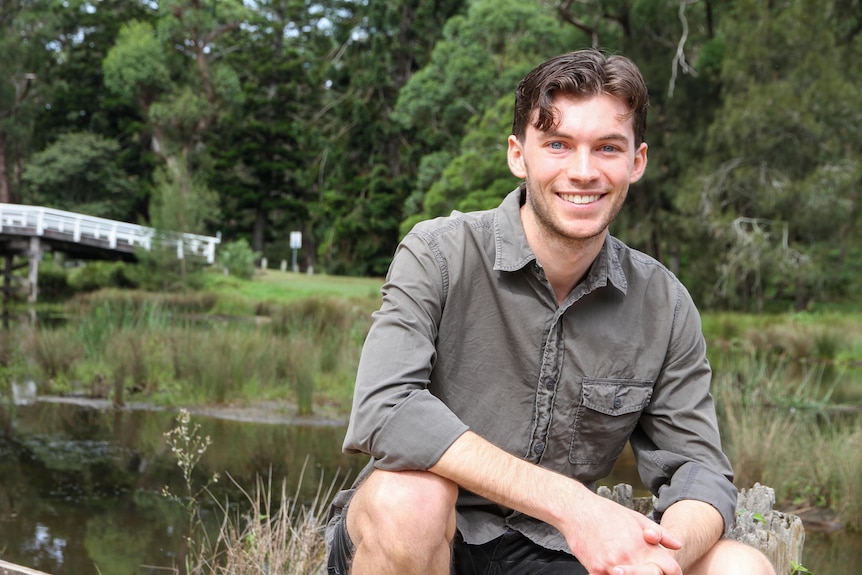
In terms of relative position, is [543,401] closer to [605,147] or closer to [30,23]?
[605,147]

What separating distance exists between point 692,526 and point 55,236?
63.2 feet

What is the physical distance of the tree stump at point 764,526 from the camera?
1.93m

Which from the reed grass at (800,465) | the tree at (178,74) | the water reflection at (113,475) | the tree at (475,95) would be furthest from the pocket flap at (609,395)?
the tree at (178,74)

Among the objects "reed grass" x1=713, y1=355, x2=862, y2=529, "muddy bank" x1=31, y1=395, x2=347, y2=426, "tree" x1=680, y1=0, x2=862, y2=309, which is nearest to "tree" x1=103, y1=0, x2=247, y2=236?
"tree" x1=680, y1=0, x2=862, y2=309

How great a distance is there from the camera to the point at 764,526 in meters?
2.02

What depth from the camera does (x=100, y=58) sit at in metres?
28.2

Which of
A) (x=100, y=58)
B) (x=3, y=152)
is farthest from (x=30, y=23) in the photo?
(x=3, y=152)

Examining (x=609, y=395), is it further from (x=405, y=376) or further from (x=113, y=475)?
(x=113, y=475)

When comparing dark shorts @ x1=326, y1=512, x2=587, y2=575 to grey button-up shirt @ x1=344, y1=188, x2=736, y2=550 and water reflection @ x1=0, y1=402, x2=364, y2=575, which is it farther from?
water reflection @ x1=0, y1=402, x2=364, y2=575

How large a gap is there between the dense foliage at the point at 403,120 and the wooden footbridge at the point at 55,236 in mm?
1365

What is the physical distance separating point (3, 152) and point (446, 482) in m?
29.7

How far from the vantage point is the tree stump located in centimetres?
193

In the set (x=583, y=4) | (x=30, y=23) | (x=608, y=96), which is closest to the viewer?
(x=608, y=96)

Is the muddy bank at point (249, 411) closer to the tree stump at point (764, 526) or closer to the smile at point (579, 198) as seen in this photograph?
the tree stump at point (764, 526)
